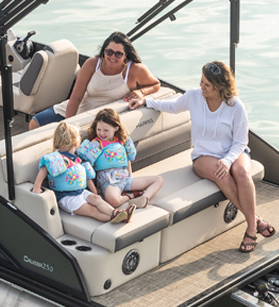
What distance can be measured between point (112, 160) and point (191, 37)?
9670 mm

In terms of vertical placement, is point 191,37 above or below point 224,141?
below

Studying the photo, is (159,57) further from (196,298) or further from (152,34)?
(196,298)

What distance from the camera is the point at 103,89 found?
13.3 feet

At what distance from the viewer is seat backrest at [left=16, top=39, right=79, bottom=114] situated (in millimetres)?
4625

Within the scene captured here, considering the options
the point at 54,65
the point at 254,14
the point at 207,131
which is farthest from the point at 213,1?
the point at 207,131

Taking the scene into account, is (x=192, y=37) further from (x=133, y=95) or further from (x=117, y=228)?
(x=117, y=228)

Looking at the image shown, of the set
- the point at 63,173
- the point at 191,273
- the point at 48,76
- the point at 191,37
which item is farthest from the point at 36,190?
the point at 191,37

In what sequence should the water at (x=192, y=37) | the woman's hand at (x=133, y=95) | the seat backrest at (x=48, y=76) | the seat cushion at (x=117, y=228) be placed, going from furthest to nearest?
the water at (x=192, y=37)
the seat backrest at (x=48, y=76)
the woman's hand at (x=133, y=95)
the seat cushion at (x=117, y=228)

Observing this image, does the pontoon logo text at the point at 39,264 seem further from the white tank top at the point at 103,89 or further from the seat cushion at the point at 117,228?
the white tank top at the point at 103,89

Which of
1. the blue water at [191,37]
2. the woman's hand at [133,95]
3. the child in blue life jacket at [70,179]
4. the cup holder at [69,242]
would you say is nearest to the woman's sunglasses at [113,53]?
the woman's hand at [133,95]

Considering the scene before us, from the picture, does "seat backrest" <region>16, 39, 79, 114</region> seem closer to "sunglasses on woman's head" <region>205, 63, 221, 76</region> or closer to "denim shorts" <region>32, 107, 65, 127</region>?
"denim shorts" <region>32, 107, 65, 127</region>

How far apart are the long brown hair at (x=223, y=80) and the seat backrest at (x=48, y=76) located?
1509 millimetres

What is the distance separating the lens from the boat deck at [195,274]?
10.2 feet

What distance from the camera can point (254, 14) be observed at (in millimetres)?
13891
